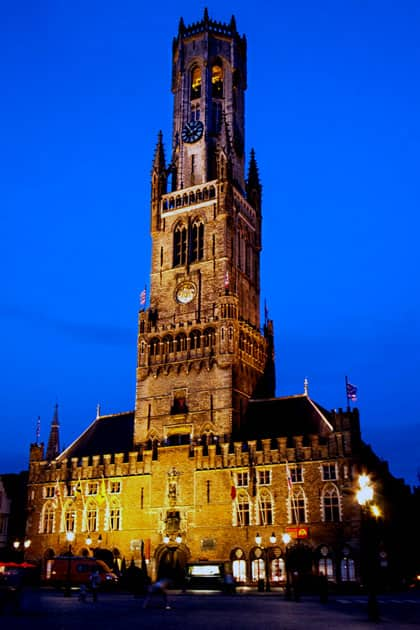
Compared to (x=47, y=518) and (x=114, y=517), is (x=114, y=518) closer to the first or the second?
(x=114, y=517)

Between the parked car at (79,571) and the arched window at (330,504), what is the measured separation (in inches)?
618

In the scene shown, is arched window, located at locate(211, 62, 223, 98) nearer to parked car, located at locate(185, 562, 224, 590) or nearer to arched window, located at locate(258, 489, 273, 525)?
arched window, located at locate(258, 489, 273, 525)

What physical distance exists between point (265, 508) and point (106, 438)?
19.7m

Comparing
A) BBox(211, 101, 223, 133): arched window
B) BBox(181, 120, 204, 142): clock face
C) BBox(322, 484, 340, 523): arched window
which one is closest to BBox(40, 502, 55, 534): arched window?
BBox(322, 484, 340, 523): arched window

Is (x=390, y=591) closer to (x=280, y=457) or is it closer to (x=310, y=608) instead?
(x=280, y=457)

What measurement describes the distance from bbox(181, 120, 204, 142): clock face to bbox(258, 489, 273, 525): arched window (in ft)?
121

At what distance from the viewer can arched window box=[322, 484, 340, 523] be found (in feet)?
166

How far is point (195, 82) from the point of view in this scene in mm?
74250

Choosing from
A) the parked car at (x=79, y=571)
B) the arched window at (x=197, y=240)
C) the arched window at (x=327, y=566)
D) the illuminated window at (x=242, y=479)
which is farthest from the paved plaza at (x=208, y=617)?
the arched window at (x=197, y=240)

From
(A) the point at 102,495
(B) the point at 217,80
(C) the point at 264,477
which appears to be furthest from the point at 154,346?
(B) the point at 217,80

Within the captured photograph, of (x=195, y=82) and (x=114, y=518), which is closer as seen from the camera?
(x=114, y=518)

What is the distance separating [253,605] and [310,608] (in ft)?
10.1

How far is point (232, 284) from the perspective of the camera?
2512 inches

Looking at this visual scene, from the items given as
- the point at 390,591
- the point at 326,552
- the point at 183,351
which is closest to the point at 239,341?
the point at 183,351
